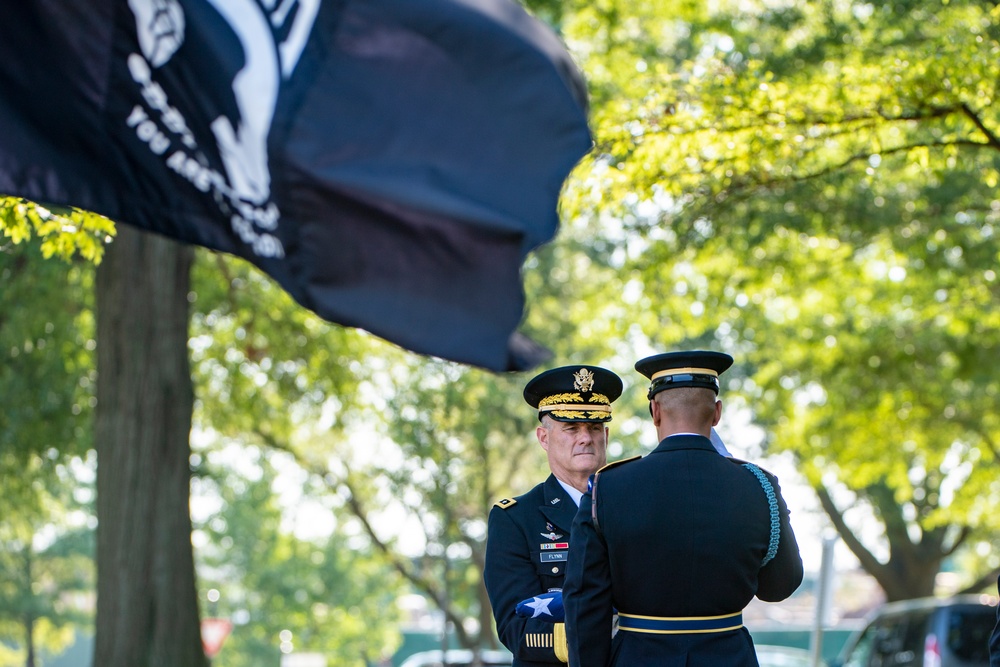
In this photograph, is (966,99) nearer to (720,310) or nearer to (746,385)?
(720,310)

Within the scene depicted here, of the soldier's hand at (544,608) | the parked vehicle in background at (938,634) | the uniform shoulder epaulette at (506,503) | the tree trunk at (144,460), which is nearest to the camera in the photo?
the soldier's hand at (544,608)

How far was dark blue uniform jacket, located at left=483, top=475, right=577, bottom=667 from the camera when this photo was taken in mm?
4602

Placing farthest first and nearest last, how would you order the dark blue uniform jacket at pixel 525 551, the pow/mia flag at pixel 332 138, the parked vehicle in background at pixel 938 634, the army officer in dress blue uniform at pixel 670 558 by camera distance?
the parked vehicle in background at pixel 938 634 → the dark blue uniform jacket at pixel 525 551 → the army officer in dress blue uniform at pixel 670 558 → the pow/mia flag at pixel 332 138

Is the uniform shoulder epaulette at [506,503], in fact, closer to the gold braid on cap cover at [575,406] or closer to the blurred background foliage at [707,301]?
the gold braid on cap cover at [575,406]

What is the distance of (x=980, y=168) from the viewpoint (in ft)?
35.6

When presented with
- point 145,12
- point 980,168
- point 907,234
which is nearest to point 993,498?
point 907,234

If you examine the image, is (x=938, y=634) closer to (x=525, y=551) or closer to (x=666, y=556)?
(x=525, y=551)

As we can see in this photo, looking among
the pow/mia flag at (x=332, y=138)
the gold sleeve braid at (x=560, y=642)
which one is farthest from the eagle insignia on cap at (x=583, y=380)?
the pow/mia flag at (x=332, y=138)

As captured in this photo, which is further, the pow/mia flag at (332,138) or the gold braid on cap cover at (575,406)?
the gold braid on cap cover at (575,406)

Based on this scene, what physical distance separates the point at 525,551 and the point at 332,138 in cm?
244

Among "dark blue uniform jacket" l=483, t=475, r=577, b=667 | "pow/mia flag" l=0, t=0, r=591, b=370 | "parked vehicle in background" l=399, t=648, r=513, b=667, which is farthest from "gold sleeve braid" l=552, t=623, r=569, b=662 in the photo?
"parked vehicle in background" l=399, t=648, r=513, b=667

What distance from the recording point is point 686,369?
418cm

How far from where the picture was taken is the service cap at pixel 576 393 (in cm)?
488

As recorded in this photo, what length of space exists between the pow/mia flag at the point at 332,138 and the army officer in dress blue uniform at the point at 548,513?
212 cm
